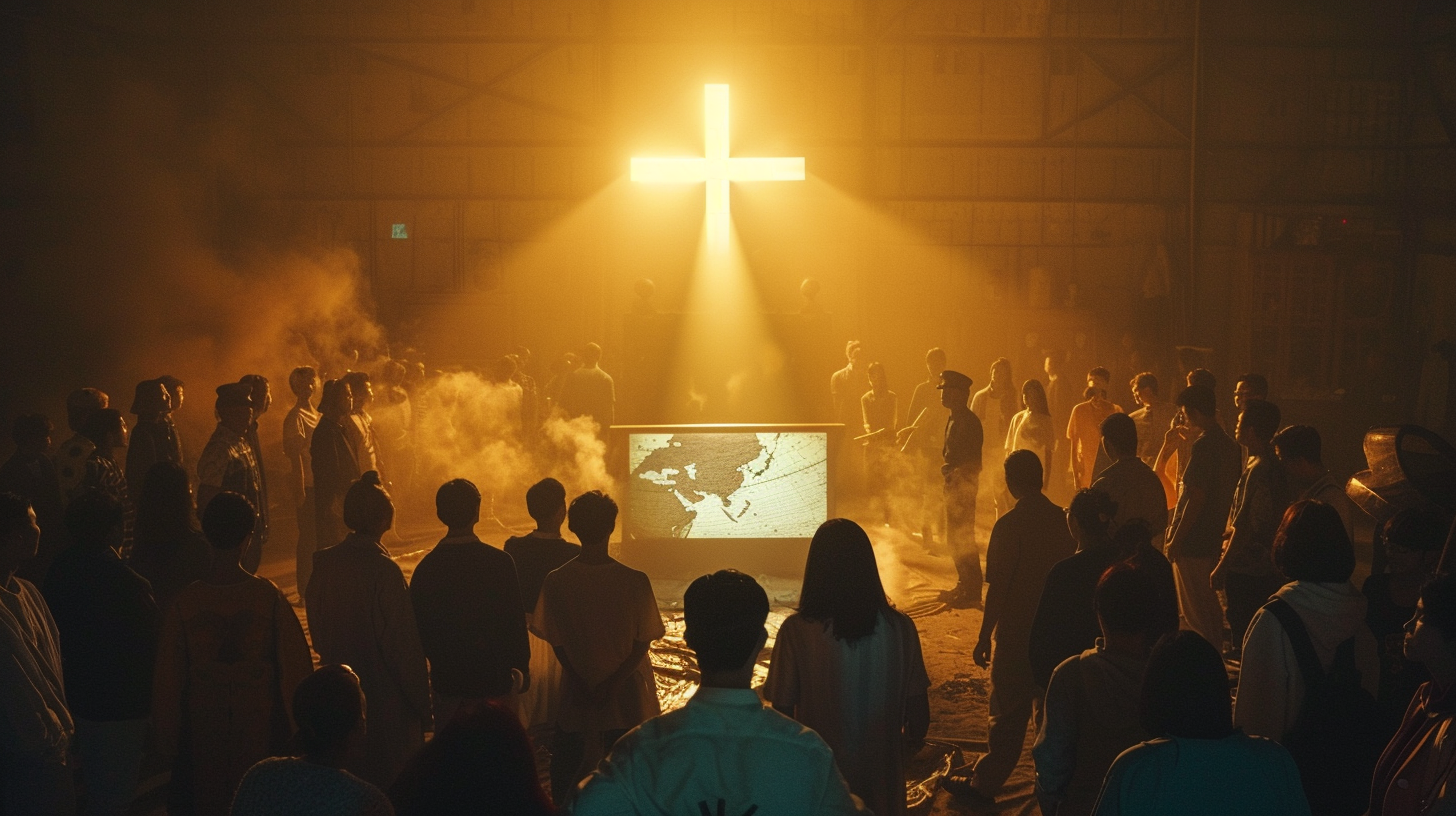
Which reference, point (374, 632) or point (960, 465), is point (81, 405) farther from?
point (960, 465)

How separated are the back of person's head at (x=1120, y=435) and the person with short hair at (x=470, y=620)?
139 inches

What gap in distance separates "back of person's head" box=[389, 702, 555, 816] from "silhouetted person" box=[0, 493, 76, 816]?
1.78 meters

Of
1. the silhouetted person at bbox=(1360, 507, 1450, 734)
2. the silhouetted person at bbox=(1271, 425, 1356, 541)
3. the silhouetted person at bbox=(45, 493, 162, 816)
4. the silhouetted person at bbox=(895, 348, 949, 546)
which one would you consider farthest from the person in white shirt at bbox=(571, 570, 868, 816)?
the silhouetted person at bbox=(895, 348, 949, 546)

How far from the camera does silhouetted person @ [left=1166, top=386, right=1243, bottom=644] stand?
7.08 metres

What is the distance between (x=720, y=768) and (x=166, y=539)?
381 cm

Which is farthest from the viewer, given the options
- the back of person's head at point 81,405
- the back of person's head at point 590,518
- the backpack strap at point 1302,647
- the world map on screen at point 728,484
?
the world map on screen at point 728,484

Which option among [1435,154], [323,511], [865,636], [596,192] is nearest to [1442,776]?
[865,636]

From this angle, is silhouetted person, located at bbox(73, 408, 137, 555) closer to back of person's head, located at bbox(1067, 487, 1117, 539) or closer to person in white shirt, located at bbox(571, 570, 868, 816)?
back of person's head, located at bbox(1067, 487, 1117, 539)

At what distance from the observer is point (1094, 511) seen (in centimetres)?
484

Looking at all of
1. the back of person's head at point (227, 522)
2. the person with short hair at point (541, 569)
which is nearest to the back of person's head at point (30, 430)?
the back of person's head at point (227, 522)

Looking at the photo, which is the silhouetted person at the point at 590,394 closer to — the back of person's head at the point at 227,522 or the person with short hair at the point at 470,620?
the person with short hair at the point at 470,620

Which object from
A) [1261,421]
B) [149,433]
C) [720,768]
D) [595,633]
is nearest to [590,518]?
[595,633]

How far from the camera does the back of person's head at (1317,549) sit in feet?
12.8

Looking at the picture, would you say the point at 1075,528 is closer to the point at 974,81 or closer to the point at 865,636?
the point at 865,636
